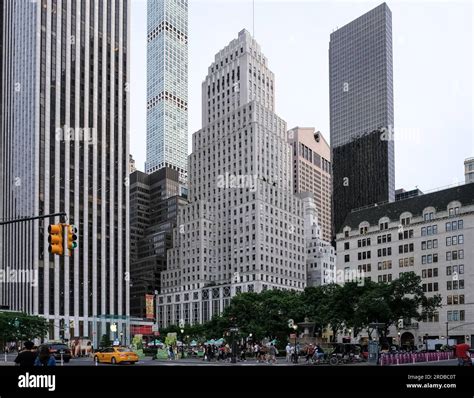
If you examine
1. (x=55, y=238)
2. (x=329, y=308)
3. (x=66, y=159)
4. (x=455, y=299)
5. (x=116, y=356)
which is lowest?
(x=116, y=356)

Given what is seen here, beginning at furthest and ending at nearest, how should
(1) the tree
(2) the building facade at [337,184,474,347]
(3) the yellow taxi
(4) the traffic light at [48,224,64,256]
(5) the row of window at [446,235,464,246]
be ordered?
(5) the row of window at [446,235,464,246] < (2) the building facade at [337,184,474,347] < (1) the tree < (3) the yellow taxi < (4) the traffic light at [48,224,64,256]

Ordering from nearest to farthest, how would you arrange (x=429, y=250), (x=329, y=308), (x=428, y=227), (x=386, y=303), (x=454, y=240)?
(x=386, y=303)
(x=329, y=308)
(x=454, y=240)
(x=429, y=250)
(x=428, y=227)

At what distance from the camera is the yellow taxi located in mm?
41031

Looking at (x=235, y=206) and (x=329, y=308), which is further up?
(x=235, y=206)

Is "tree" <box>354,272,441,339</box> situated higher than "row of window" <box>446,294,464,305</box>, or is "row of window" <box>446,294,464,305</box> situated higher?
"tree" <box>354,272,441,339</box>

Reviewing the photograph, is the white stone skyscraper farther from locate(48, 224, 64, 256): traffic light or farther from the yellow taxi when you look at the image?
locate(48, 224, 64, 256): traffic light

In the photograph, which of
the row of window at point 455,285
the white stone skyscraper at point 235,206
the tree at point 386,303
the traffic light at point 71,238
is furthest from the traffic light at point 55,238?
the white stone skyscraper at point 235,206

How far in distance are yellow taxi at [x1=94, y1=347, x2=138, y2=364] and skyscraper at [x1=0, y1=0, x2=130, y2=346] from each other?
9128 cm

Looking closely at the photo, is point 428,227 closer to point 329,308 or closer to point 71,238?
point 329,308

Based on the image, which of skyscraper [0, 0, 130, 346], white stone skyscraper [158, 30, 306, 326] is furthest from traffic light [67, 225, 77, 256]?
white stone skyscraper [158, 30, 306, 326]

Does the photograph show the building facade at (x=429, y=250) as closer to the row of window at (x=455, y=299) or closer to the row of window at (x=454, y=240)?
the row of window at (x=455, y=299)

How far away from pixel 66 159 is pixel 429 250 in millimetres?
77560

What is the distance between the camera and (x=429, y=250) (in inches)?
4333

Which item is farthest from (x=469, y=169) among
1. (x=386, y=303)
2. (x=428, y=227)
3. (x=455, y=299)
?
(x=386, y=303)
